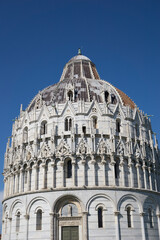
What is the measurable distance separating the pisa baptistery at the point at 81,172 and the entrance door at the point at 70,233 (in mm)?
121

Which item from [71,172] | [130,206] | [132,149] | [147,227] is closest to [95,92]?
[132,149]

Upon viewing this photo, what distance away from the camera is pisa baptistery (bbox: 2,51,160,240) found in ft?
121

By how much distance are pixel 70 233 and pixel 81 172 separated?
788cm

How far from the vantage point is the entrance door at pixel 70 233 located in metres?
36.4

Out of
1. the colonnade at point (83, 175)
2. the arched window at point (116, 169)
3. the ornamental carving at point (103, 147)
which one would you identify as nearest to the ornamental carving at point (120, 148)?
the colonnade at point (83, 175)

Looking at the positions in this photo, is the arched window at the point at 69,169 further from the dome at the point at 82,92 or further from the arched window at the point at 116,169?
the dome at the point at 82,92

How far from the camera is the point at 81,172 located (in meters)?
38.5

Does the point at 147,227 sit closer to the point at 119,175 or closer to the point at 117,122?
the point at 119,175

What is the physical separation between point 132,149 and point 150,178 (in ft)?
16.9

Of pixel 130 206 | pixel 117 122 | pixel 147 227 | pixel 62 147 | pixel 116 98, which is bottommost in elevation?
pixel 147 227

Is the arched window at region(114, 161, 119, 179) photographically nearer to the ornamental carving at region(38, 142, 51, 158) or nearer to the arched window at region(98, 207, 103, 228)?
the arched window at region(98, 207, 103, 228)

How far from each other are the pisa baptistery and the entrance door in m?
0.12

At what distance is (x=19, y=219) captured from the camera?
131ft

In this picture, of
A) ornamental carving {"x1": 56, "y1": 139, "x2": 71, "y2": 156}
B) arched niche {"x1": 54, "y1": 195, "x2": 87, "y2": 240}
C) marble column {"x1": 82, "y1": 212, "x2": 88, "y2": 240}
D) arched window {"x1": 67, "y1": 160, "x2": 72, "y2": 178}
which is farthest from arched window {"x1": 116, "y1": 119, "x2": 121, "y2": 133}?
marble column {"x1": 82, "y1": 212, "x2": 88, "y2": 240}
